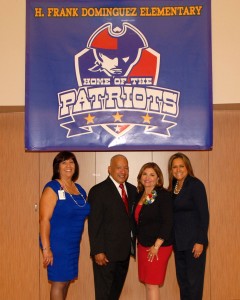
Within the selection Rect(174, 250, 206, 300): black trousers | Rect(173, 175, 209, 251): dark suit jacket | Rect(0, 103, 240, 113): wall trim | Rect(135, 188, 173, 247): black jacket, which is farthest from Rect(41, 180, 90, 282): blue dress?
Rect(0, 103, 240, 113): wall trim

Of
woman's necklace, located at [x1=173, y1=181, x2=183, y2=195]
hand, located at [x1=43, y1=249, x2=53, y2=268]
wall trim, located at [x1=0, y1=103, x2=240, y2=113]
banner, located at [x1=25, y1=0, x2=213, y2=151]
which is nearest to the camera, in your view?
hand, located at [x1=43, y1=249, x2=53, y2=268]

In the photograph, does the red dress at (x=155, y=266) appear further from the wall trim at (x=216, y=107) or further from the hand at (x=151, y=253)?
the wall trim at (x=216, y=107)

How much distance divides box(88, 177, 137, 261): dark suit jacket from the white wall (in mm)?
1238

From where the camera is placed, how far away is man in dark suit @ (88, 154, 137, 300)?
3.44 metres

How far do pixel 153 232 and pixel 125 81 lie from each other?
4.49 ft

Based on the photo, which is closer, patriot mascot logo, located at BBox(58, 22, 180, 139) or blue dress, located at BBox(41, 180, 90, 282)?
blue dress, located at BBox(41, 180, 90, 282)

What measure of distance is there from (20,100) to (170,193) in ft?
5.35

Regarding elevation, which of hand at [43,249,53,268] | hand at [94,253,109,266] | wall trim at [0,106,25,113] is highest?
wall trim at [0,106,25,113]

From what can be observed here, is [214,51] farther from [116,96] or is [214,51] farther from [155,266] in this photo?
[155,266]

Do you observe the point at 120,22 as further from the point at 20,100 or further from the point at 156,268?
the point at 156,268

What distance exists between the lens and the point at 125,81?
385cm

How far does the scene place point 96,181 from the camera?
4.23 m

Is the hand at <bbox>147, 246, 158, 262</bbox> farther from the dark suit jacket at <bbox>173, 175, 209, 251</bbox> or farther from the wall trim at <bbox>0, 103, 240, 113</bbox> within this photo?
the wall trim at <bbox>0, 103, 240, 113</bbox>

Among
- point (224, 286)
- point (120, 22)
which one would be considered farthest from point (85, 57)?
point (224, 286)
